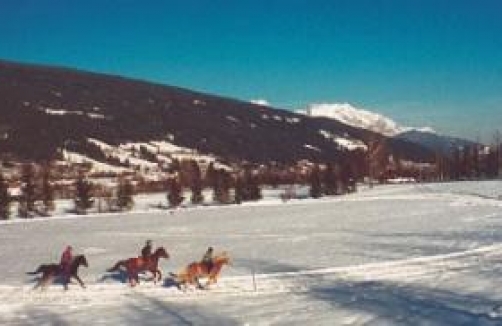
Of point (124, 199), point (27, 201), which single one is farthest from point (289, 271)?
point (27, 201)

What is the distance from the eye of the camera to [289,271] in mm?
28172

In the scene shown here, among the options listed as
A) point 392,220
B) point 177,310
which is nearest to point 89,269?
point 177,310

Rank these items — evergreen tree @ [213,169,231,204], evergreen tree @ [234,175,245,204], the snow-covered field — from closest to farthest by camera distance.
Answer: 1. the snow-covered field
2. evergreen tree @ [213,169,231,204]
3. evergreen tree @ [234,175,245,204]

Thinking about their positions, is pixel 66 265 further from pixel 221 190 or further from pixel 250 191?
pixel 250 191

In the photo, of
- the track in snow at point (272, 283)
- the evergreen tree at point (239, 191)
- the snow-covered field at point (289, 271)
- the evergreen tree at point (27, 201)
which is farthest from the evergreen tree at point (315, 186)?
the track in snow at point (272, 283)

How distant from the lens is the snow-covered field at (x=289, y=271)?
2031cm

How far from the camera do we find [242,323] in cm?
1911

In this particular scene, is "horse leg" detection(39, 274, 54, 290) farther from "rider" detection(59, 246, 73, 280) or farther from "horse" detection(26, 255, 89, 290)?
"rider" detection(59, 246, 73, 280)

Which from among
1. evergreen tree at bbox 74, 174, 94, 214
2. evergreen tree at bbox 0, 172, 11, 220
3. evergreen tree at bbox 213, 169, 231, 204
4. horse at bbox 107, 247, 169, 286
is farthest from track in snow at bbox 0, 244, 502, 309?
evergreen tree at bbox 213, 169, 231, 204

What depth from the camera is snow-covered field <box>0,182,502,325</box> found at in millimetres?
20312

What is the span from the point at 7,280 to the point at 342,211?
38527 mm

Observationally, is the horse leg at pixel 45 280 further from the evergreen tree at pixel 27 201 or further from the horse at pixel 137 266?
the evergreen tree at pixel 27 201

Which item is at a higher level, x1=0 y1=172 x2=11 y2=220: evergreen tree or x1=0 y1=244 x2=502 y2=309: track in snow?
x1=0 y1=172 x2=11 y2=220: evergreen tree

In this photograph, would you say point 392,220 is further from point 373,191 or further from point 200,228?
point 373,191
